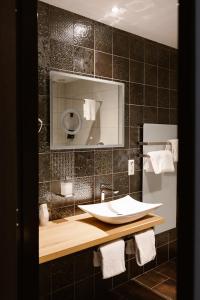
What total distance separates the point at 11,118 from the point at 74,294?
6.51ft

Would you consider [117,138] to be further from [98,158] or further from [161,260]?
[161,260]

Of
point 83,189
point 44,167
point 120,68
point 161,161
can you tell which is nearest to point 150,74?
point 120,68

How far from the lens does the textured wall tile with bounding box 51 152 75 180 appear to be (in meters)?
2.29

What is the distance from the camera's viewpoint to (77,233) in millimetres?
1996

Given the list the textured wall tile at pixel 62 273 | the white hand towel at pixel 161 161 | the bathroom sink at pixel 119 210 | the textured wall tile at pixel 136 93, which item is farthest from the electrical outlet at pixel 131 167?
the textured wall tile at pixel 62 273

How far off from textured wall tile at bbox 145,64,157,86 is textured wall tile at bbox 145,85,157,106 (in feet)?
0.18

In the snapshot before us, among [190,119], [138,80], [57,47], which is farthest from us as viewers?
[138,80]

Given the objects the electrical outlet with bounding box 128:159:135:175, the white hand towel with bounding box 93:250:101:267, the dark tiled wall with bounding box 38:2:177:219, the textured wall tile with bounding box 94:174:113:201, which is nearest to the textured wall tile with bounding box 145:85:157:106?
the dark tiled wall with bounding box 38:2:177:219

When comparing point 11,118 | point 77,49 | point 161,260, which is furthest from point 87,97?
point 161,260

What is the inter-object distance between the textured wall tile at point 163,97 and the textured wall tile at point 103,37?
0.85 meters

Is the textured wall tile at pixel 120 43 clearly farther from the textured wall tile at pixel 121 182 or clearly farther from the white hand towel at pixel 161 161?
the textured wall tile at pixel 121 182

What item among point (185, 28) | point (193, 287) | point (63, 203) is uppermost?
point (185, 28)

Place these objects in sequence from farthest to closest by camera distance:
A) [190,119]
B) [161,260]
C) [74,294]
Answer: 1. [161,260]
2. [74,294]
3. [190,119]

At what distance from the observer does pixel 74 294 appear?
2439 millimetres
